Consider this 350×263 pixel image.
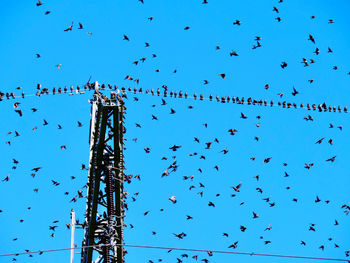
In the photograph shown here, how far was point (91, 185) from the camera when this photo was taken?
63.2 feet

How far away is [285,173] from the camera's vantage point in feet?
93.8

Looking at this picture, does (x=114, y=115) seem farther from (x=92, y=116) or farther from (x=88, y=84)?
(x=88, y=84)

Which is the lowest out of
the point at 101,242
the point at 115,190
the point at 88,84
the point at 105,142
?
the point at 101,242

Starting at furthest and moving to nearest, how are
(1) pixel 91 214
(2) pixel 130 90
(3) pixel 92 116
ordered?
1. (2) pixel 130 90
2. (3) pixel 92 116
3. (1) pixel 91 214

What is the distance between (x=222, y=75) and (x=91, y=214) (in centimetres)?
1177

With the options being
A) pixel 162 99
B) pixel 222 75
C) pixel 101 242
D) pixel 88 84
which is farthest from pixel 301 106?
pixel 101 242

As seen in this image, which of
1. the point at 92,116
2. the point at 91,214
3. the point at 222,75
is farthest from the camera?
Answer: the point at 222,75

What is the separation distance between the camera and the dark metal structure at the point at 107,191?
60.8 ft

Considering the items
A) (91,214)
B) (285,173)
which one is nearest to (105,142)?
(91,214)

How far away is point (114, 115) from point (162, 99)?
27.5ft

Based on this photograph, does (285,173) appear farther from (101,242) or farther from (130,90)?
(101,242)

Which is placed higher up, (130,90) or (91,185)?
(130,90)

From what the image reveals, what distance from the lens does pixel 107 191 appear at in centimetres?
1867

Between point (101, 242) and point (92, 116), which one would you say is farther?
point (92, 116)
